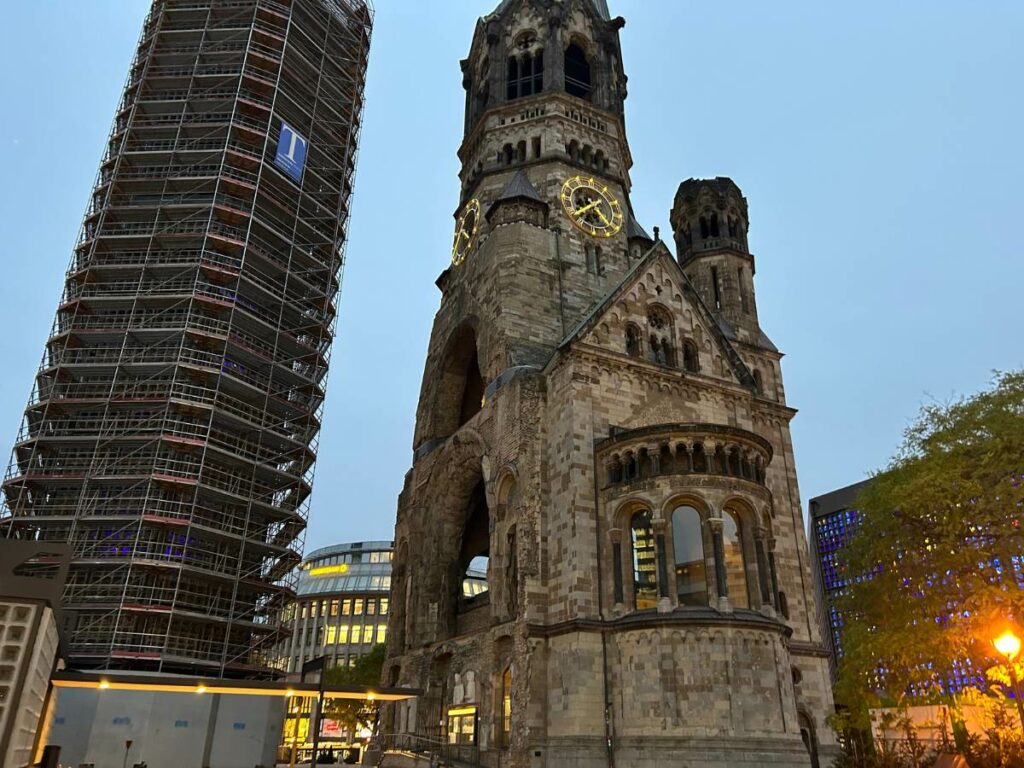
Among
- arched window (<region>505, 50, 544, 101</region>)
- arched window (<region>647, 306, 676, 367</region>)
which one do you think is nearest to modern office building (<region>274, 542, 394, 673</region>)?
arched window (<region>505, 50, 544, 101</region>)

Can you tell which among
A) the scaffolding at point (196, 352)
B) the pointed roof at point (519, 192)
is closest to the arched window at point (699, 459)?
the pointed roof at point (519, 192)

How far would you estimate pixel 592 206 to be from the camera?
43.3m

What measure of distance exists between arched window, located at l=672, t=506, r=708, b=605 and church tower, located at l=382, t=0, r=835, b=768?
0.19 ft

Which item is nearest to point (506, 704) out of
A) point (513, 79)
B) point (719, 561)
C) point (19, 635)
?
point (719, 561)

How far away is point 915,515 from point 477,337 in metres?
21.8

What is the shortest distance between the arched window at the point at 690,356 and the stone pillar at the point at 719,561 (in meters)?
→ 10.6

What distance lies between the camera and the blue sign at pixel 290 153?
47.4 meters

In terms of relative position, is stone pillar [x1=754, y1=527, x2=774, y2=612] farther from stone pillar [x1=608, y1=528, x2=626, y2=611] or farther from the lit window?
the lit window

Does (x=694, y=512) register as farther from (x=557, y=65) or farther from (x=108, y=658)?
(x=557, y=65)

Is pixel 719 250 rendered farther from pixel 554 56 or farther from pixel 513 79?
pixel 513 79

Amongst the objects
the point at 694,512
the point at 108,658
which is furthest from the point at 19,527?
the point at 694,512

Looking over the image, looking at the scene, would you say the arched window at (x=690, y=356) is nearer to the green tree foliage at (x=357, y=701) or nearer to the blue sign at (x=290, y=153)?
the blue sign at (x=290, y=153)

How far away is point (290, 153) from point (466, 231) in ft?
42.2

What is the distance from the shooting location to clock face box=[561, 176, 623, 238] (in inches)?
1670
